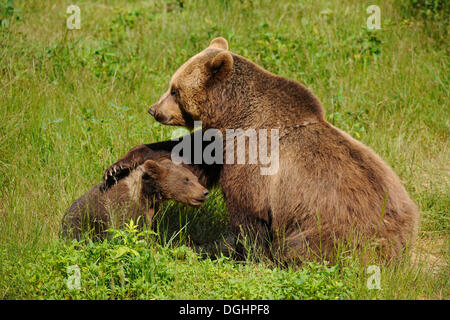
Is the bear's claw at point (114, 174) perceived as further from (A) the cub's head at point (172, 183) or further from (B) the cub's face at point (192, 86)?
(B) the cub's face at point (192, 86)

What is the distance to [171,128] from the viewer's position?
7227 millimetres

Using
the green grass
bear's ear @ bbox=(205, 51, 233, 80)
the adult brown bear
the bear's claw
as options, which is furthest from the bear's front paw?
bear's ear @ bbox=(205, 51, 233, 80)

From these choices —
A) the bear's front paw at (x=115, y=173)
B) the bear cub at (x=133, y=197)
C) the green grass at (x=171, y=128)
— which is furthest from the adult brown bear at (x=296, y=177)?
the bear's front paw at (x=115, y=173)

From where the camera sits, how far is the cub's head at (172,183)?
5672 mm

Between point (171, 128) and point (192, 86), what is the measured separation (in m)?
1.80

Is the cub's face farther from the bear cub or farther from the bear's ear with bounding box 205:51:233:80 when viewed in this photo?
the bear cub

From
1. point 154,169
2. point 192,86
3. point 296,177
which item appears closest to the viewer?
point 296,177

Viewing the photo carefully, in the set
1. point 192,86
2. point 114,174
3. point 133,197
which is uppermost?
point 192,86

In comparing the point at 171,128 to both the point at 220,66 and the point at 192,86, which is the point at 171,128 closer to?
the point at 192,86

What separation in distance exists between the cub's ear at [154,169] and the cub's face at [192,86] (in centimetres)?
46

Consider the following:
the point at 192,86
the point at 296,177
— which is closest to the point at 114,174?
the point at 192,86

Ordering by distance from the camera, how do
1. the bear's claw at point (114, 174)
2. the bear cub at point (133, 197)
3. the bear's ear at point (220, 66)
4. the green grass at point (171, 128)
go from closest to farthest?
the green grass at point (171, 128) < the bear's ear at point (220, 66) < the bear cub at point (133, 197) < the bear's claw at point (114, 174)

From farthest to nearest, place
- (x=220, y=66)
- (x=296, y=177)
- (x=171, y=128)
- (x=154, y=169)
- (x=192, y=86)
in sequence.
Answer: (x=171, y=128) → (x=154, y=169) → (x=192, y=86) → (x=220, y=66) → (x=296, y=177)

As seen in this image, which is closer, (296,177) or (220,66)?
(296,177)
